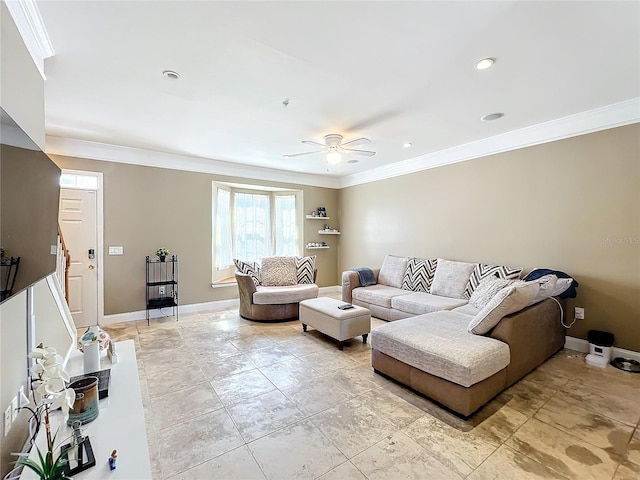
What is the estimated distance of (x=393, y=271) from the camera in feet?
16.6

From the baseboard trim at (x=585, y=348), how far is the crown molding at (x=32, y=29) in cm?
557

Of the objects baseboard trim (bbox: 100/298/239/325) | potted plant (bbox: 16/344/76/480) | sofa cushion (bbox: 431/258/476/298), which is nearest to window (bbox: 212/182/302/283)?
baseboard trim (bbox: 100/298/239/325)

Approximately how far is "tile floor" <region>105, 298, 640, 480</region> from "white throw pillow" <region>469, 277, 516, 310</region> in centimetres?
81

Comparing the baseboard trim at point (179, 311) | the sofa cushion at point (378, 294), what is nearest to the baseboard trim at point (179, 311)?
the baseboard trim at point (179, 311)

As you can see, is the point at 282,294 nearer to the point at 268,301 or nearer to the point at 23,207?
the point at 268,301

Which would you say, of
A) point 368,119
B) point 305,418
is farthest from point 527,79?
point 305,418

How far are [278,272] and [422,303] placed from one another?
8.05 ft

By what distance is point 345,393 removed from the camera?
8.12 feet

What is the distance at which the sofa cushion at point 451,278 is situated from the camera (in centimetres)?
409

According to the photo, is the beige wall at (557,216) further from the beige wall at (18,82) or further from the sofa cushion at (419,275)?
the beige wall at (18,82)

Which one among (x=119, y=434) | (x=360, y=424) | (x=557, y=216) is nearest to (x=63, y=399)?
(x=119, y=434)

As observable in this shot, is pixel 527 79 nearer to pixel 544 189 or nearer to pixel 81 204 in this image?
pixel 544 189

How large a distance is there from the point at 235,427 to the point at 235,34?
2.75 m

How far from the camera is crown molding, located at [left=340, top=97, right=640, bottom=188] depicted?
301 cm
